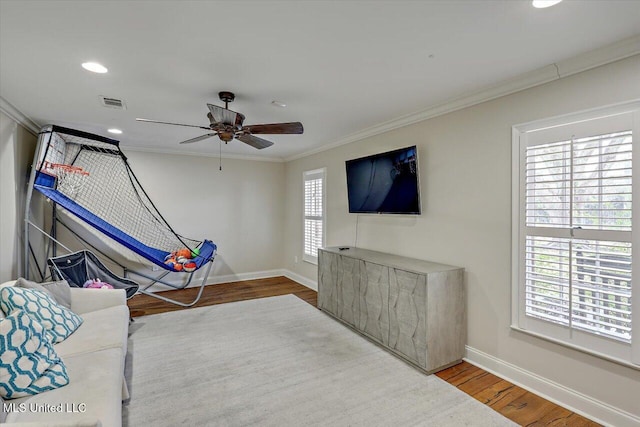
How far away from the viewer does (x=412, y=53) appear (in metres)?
2.02

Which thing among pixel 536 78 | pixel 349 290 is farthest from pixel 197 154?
pixel 536 78

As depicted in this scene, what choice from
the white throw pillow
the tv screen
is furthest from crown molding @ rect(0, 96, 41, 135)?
the tv screen

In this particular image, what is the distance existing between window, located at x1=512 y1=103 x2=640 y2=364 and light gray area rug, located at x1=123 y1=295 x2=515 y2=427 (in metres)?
0.82

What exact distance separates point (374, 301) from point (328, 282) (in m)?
0.94

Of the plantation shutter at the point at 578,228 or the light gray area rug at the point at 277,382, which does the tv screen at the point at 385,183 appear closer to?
the plantation shutter at the point at 578,228

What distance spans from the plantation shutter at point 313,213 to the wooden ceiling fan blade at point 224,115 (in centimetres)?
259

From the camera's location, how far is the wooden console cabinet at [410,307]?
2.59m

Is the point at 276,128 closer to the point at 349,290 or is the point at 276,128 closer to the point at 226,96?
the point at 226,96

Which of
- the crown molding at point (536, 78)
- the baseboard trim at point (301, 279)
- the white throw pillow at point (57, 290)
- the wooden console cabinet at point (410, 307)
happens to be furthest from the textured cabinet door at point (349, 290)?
the white throw pillow at point (57, 290)

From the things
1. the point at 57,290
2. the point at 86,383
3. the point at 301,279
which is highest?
the point at 57,290

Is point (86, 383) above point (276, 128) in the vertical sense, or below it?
below

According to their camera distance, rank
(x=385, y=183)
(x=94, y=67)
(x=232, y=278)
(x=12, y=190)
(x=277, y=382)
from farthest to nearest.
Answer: (x=232, y=278)
(x=385, y=183)
(x=12, y=190)
(x=277, y=382)
(x=94, y=67)

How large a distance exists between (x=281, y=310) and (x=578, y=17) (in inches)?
155

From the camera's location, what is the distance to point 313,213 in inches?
211
